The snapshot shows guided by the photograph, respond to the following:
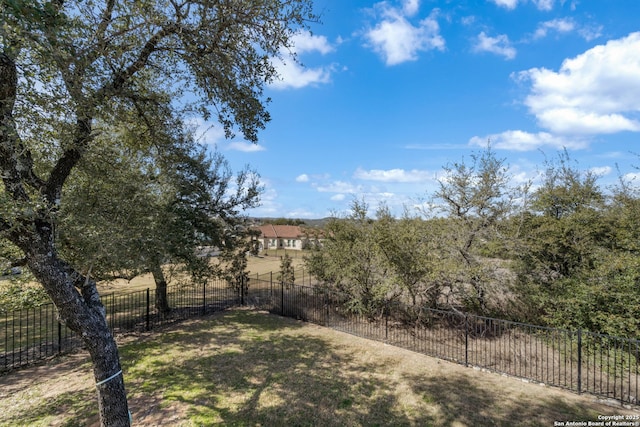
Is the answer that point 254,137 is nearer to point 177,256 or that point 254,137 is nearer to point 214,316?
point 177,256

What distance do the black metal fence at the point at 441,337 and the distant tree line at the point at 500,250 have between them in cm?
59

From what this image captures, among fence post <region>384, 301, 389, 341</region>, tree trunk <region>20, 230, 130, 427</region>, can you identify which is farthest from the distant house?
tree trunk <region>20, 230, 130, 427</region>

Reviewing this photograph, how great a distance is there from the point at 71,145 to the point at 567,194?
12.5 metres

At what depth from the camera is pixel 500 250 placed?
362 inches

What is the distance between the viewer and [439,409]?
508 centimetres

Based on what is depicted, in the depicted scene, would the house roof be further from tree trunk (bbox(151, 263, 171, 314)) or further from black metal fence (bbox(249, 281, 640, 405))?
tree trunk (bbox(151, 263, 171, 314))

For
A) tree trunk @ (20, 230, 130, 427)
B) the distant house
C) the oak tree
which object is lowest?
the distant house

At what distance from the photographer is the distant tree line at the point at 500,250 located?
27.0 ft

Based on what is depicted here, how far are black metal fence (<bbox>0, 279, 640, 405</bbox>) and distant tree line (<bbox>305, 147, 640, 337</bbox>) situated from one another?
595 millimetres

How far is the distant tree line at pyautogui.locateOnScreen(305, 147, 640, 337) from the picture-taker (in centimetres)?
824

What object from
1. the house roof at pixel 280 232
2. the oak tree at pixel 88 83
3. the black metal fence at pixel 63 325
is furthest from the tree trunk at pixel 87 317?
the house roof at pixel 280 232

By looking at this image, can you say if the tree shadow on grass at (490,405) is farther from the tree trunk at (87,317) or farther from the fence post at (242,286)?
the fence post at (242,286)

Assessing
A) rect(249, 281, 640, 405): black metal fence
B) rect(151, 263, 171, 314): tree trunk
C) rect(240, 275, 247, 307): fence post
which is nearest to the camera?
rect(249, 281, 640, 405): black metal fence

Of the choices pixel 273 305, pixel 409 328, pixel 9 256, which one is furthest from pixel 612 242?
pixel 9 256
